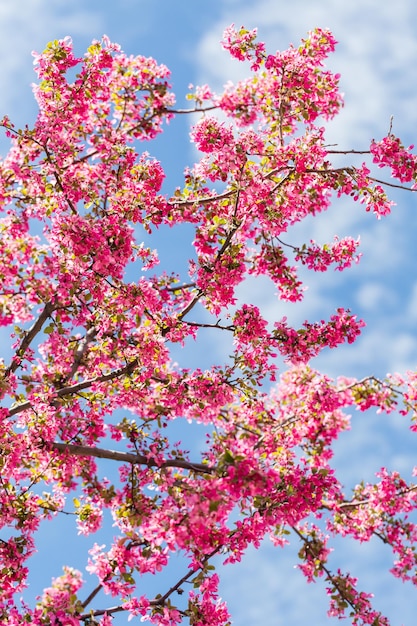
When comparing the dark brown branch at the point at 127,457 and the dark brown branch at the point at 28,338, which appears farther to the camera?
the dark brown branch at the point at 28,338

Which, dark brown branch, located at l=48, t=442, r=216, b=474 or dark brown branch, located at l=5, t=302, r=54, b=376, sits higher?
dark brown branch, located at l=5, t=302, r=54, b=376

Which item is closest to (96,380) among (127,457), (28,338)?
(28,338)

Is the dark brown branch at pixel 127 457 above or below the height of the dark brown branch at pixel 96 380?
below

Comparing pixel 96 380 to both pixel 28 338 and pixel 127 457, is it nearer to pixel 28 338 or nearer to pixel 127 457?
pixel 28 338

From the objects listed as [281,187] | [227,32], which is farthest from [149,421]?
[227,32]

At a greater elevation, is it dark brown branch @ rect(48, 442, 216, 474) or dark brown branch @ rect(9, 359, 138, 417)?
dark brown branch @ rect(9, 359, 138, 417)

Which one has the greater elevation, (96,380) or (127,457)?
(96,380)

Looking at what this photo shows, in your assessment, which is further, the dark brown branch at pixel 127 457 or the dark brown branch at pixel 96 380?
the dark brown branch at pixel 96 380

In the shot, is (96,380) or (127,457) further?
(96,380)

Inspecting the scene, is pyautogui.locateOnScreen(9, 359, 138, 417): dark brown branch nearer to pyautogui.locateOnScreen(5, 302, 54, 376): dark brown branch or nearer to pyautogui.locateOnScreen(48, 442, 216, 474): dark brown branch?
pyautogui.locateOnScreen(5, 302, 54, 376): dark brown branch

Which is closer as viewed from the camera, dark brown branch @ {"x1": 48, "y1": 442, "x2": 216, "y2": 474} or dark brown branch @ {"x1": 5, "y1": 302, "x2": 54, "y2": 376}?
dark brown branch @ {"x1": 48, "y1": 442, "x2": 216, "y2": 474}

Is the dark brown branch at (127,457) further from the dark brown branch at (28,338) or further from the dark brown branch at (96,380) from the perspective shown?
the dark brown branch at (28,338)

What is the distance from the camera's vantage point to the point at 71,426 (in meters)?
9.95

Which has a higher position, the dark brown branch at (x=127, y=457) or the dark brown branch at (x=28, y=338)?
the dark brown branch at (x=28, y=338)
